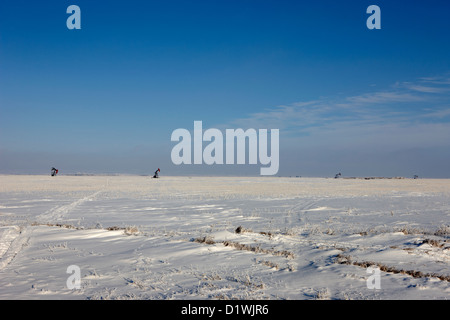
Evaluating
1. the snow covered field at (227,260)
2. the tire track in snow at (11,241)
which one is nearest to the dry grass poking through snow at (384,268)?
the snow covered field at (227,260)

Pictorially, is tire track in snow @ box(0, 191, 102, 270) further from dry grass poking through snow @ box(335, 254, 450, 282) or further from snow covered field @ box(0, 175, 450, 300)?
dry grass poking through snow @ box(335, 254, 450, 282)

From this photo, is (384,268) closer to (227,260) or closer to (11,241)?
(227,260)

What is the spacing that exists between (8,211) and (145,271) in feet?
54.1

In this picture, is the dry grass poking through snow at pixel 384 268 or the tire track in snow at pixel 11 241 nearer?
the dry grass poking through snow at pixel 384 268

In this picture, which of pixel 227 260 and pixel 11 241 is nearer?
pixel 227 260

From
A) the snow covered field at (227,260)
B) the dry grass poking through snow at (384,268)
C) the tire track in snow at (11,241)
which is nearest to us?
the snow covered field at (227,260)

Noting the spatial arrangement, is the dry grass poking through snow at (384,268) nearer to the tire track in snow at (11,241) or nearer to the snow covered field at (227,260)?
the snow covered field at (227,260)

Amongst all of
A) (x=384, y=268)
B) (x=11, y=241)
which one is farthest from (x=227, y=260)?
(x=11, y=241)

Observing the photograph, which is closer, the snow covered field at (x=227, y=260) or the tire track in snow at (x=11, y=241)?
the snow covered field at (x=227, y=260)

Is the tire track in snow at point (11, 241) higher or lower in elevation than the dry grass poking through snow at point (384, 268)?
lower

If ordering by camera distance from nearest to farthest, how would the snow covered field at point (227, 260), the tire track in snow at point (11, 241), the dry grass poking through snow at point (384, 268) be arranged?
the snow covered field at point (227, 260), the dry grass poking through snow at point (384, 268), the tire track in snow at point (11, 241)

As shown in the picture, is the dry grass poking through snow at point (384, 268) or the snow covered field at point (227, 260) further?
the dry grass poking through snow at point (384, 268)

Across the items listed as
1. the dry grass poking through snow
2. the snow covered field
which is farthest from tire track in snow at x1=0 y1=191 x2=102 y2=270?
the dry grass poking through snow
